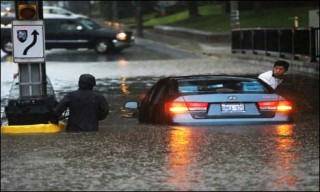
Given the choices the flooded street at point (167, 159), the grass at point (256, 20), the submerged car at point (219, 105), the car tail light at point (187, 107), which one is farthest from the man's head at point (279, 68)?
the grass at point (256, 20)

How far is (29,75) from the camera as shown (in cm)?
1045

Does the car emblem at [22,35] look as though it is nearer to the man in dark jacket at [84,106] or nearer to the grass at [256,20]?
the man in dark jacket at [84,106]

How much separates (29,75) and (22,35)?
681 mm

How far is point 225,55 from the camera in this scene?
31.1 meters

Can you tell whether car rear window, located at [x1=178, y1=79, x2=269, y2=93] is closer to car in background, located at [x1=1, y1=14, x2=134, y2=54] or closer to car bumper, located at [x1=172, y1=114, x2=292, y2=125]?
car bumper, located at [x1=172, y1=114, x2=292, y2=125]

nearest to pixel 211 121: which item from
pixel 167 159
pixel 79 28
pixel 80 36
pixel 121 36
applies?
pixel 167 159

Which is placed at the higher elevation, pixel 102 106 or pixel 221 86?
pixel 221 86

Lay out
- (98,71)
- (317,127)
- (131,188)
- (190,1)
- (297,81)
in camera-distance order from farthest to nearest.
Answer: (190,1) < (98,71) < (297,81) < (317,127) < (131,188)

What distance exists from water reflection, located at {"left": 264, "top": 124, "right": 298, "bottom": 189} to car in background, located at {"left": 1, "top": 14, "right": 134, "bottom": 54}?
25.0 m

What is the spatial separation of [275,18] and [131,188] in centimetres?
3859

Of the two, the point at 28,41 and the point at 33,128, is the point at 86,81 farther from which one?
the point at 28,41

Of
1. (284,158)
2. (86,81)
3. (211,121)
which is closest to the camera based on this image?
(284,158)

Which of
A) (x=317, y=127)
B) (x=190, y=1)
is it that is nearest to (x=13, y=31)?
(x=317, y=127)

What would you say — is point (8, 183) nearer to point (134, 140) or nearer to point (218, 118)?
point (134, 140)
